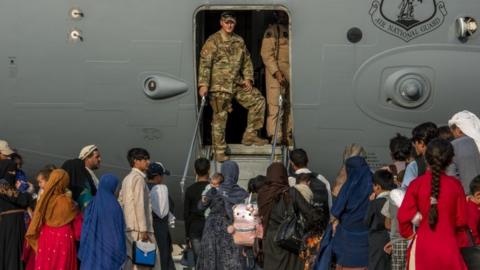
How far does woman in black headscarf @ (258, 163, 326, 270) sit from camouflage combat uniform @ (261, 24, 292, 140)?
12.1 ft

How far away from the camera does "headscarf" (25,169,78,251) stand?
11.9m

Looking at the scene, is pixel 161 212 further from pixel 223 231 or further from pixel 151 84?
pixel 151 84

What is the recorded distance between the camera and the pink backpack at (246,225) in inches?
460

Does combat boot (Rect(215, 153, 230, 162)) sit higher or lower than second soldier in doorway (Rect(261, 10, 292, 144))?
lower

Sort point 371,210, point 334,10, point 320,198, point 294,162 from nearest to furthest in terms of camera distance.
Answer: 1. point 371,210
2. point 320,198
3. point 294,162
4. point 334,10

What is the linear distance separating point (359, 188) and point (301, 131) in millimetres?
3630

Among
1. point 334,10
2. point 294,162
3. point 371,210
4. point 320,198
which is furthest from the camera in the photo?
point 334,10

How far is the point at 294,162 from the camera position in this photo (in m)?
12.3

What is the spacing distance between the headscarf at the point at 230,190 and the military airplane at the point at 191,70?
2.44m

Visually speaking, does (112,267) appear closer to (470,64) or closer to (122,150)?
(122,150)

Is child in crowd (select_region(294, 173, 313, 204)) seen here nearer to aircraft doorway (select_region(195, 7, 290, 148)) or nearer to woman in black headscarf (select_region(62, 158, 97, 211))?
woman in black headscarf (select_region(62, 158, 97, 211))

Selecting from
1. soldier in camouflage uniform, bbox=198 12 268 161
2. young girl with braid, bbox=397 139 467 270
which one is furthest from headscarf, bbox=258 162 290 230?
soldier in camouflage uniform, bbox=198 12 268 161

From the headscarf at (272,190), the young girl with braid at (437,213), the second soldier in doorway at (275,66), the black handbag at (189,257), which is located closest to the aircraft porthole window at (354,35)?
the second soldier in doorway at (275,66)

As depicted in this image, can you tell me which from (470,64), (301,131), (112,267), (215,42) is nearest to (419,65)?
(470,64)
